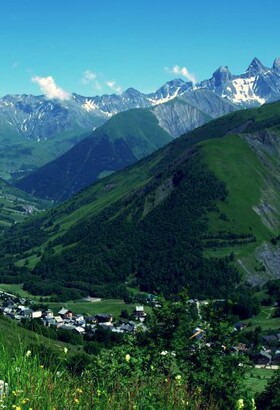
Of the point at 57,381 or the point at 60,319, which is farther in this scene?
the point at 60,319

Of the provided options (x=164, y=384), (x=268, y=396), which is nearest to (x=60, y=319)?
(x=268, y=396)

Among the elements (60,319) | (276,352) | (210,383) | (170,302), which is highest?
(170,302)

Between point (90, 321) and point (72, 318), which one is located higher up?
point (90, 321)

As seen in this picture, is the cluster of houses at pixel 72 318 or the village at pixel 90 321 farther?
the cluster of houses at pixel 72 318

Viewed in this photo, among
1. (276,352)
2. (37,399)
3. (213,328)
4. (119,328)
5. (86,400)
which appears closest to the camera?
(37,399)

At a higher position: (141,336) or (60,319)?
(141,336)

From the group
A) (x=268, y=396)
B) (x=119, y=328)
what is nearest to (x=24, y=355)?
(x=268, y=396)

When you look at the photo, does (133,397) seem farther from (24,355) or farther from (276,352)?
(276,352)

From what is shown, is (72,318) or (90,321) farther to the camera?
(72,318)

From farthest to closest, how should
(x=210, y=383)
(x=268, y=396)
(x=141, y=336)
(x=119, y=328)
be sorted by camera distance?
(x=119, y=328), (x=268, y=396), (x=141, y=336), (x=210, y=383)

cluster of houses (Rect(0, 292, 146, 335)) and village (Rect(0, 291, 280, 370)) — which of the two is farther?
cluster of houses (Rect(0, 292, 146, 335))
